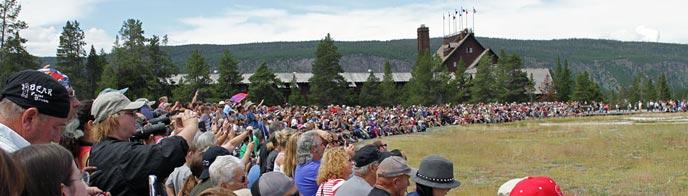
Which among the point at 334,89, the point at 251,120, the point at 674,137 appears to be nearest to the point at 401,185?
the point at 251,120

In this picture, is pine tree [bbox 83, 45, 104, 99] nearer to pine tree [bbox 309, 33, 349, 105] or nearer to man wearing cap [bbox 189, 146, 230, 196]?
pine tree [bbox 309, 33, 349, 105]

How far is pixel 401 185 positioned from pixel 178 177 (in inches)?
98.0

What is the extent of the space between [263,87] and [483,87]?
Result: 30.6 metres

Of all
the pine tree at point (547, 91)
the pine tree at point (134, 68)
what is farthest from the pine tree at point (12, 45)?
the pine tree at point (547, 91)

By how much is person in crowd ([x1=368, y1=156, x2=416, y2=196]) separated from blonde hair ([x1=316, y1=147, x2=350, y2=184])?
2.52 feet

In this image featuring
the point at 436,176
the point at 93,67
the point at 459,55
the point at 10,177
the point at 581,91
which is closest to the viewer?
the point at 10,177

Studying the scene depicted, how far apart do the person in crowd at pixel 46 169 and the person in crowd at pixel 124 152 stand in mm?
1370

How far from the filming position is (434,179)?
19.5 ft

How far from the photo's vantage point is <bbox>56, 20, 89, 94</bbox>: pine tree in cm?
7600

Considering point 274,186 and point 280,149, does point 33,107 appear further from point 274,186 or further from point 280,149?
point 280,149

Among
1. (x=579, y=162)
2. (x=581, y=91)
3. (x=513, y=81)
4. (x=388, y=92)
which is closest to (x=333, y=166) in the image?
(x=579, y=162)

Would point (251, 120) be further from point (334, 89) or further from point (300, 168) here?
point (334, 89)

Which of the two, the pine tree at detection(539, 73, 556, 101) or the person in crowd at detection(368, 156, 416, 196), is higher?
the person in crowd at detection(368, 156, 416, 196)

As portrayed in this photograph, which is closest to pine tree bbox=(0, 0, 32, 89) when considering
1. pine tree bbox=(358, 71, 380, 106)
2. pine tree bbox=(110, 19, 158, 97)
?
pine tree bbox=(110, 19, 158, 97)
